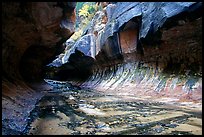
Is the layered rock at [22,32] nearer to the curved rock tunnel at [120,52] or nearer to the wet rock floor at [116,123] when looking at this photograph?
the curved rock tunnel at [120,52]

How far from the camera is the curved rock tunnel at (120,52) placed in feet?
25.3

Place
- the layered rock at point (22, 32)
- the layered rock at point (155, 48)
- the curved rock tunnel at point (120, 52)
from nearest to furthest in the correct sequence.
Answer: the layered rock at point (22, 32)
the curved rock tunnel at point (120, 52)
the layered rock at point (155, 48)

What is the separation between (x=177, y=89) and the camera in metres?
10.1

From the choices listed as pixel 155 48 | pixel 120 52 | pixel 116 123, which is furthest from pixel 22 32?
pixel 120 52

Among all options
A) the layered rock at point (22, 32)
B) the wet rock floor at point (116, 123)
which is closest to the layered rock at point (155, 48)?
the wet rock floor at point (116, 123)

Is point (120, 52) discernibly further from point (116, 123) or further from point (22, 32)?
point (116, 123)

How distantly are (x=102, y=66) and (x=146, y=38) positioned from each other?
9.45 meters

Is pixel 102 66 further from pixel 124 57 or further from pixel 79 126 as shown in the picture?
pixel 79 126

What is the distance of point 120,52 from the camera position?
1680 cm

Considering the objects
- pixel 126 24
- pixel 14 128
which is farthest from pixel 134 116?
pixel 126 24

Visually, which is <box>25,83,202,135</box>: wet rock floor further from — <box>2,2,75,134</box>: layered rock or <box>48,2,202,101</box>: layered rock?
<box>48,2,202,101</box>: layered rock

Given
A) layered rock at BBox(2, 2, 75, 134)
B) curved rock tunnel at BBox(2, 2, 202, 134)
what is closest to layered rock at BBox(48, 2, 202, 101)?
curved rock tunnel at BBox(2, 2, 202, 134)

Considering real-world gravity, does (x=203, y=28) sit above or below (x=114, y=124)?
above

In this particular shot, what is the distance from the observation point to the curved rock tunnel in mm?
7723
